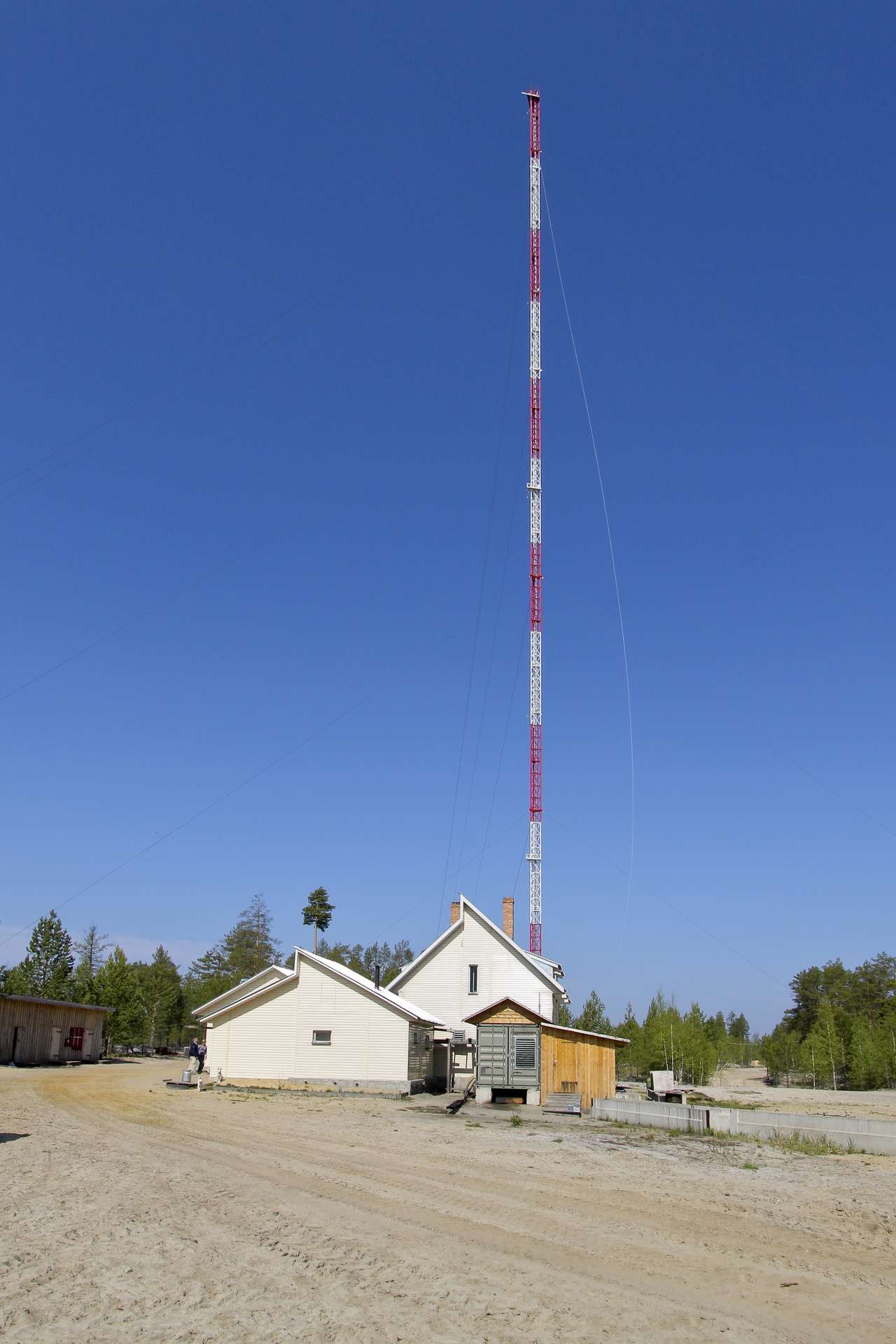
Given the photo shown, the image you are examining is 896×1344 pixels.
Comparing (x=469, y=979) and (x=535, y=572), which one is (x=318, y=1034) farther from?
(x=535, y=572)

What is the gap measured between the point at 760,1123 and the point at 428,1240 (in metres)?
18.4

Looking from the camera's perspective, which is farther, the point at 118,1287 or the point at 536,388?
the point at 536,388

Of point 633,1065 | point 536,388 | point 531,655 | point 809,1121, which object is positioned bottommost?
point 633,1065

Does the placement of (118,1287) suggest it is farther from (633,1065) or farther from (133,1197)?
(633,1065)

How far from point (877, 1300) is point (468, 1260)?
467 centimetres

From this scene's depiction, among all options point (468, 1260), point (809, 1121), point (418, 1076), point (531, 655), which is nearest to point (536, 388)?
point (531, 655)

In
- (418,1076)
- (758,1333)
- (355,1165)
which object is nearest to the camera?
(758,1333)

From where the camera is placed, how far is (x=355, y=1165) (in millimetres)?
19844

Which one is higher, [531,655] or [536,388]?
[536,388]

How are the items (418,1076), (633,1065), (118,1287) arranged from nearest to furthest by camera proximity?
(118,1287)
(418,1076)
(633,1065)

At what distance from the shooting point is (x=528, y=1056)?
3806 centimetres

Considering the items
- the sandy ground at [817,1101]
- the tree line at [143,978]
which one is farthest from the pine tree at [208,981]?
the sandy ground at [817,1101]

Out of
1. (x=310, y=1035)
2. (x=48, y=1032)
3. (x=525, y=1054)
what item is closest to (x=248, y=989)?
(x=48, y=1032)

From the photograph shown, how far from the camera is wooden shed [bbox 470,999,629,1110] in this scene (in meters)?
37.9
